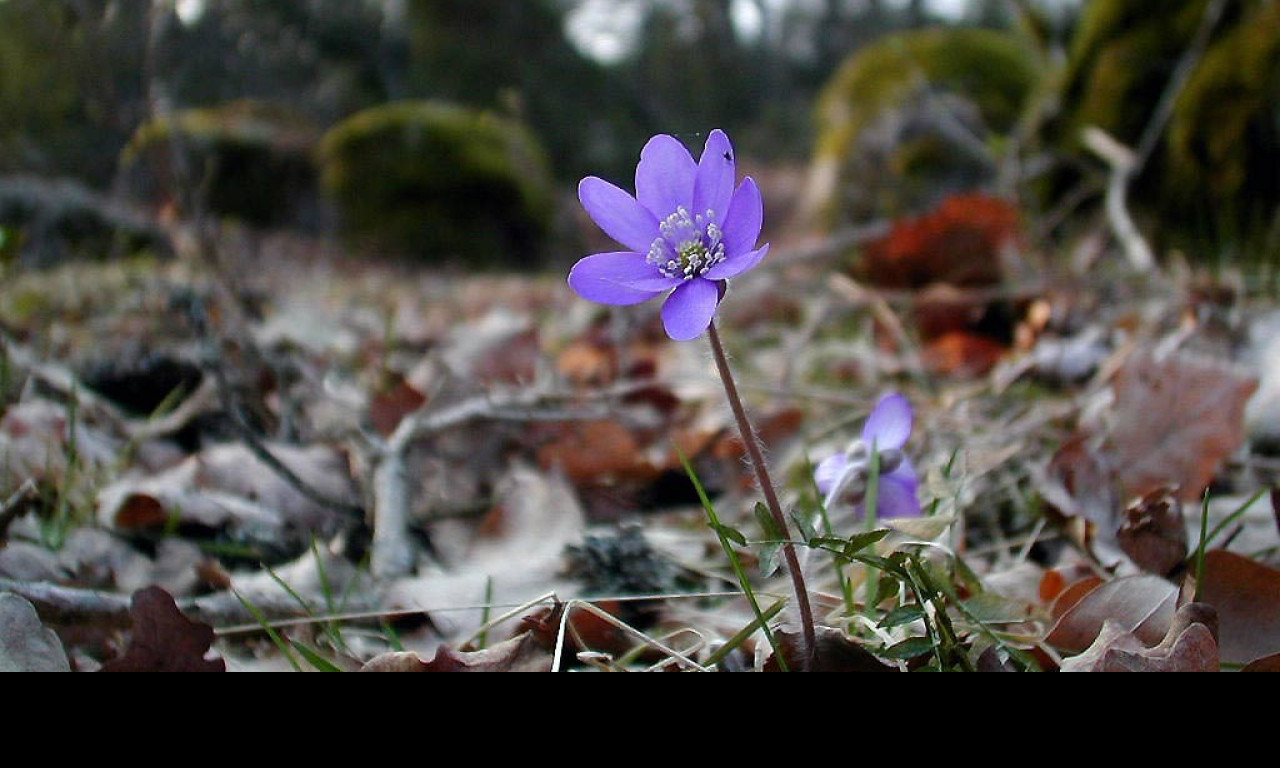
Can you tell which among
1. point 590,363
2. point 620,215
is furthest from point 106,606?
point 590,363

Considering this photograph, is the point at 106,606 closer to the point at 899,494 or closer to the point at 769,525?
the point at 769,525

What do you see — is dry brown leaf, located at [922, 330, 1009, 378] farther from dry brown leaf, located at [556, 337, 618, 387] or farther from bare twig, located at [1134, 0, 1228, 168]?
bare twig, located at [1134, 0, 1228, 168]

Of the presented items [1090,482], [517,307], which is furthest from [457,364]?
[517,307]

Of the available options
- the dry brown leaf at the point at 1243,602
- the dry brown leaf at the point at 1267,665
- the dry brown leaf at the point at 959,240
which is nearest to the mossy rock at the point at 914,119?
the dry brown leaf at the point at 959,240

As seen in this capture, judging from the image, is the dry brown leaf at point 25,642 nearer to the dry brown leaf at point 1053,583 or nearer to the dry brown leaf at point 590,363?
the dry brown leaf at point 1053,583

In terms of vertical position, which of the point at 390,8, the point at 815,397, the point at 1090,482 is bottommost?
the point at 1090,482
